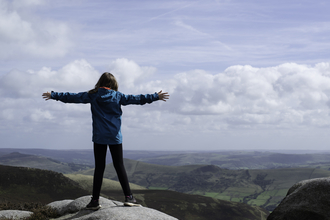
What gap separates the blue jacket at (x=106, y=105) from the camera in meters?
10.1

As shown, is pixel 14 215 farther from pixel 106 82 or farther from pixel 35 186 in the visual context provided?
pixel 35 186

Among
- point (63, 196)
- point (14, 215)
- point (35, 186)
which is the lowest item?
point (63, 196)

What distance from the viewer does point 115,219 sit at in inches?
389

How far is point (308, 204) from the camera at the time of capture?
1045cm

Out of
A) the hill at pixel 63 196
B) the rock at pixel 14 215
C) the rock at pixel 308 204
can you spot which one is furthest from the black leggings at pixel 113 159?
the hill at pixel 63 196

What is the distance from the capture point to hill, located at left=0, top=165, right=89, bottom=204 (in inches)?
1866

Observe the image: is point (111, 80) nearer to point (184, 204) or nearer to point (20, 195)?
point (20, 195)

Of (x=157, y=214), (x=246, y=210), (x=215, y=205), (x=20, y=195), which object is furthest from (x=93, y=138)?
(x=246, y=210)

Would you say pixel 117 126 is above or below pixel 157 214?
above

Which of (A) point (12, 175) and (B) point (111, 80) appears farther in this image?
(A) point (12, 175)

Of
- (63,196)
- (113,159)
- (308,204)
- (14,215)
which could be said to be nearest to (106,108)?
(113,159)

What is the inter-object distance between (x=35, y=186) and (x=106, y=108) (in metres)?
49.1

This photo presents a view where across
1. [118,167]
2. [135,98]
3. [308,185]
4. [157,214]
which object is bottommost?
[157,214]

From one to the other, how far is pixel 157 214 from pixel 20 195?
1731 inches
